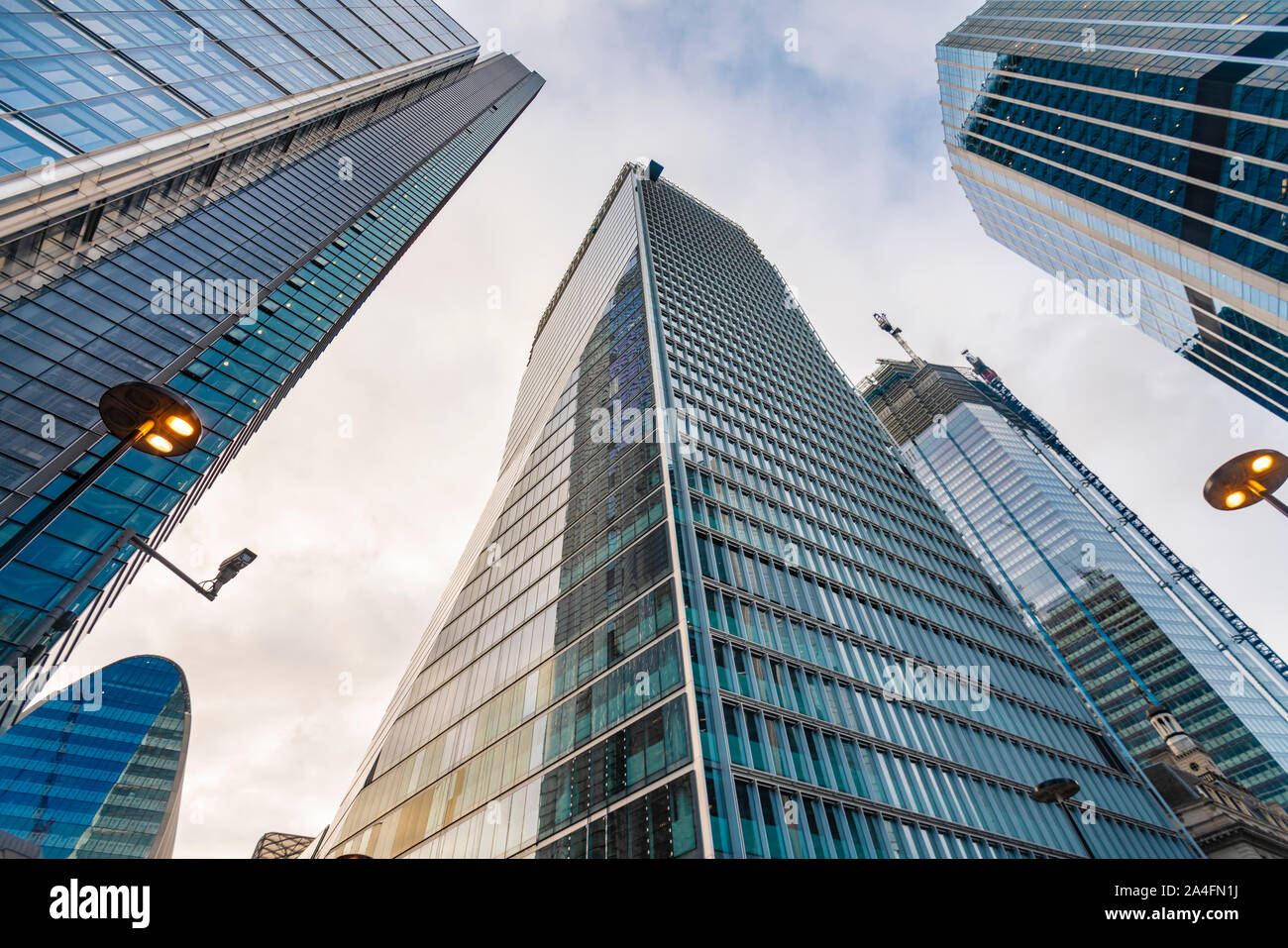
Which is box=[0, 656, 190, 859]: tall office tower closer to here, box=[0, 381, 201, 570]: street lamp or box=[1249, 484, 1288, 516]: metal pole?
box=[0, 381, 201, 570]: street lamp

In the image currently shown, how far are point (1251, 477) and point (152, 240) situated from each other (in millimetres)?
59200

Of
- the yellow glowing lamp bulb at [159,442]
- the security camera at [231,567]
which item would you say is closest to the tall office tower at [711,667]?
the security camera at [231,567]

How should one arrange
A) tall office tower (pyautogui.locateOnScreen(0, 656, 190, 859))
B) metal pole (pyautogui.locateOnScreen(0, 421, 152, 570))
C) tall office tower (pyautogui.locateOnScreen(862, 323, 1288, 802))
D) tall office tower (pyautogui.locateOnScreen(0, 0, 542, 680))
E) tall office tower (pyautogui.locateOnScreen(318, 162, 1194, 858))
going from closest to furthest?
1. metal pole (pyautogui.locateOnScreen(0, 421, 152, 570))
2. tall office tower (pyautogui.locateOnScreen(0, 0, 542, 680))
3. tall office tower (pyautogui.locateOnScreen(318, 162, 1194, 858))
4. tall office tower (pyautogui.locateOnScreen(0, 656, 190, 859))
5. tall office tower (pyautogui.locateOnScreen(862, 323, 1288, 802))

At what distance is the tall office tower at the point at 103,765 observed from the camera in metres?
77.3

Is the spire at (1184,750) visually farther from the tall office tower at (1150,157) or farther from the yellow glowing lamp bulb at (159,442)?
the yellow glowing lamp bulb at (159,442)

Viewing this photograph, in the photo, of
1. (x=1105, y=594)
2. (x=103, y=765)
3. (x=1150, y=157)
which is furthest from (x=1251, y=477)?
(x=1105, y=594)

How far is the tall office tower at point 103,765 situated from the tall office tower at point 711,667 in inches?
1946

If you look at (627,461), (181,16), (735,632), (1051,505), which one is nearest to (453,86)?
(181,16)

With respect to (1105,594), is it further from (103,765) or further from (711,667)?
(103,765)

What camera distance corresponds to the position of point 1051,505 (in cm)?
14912

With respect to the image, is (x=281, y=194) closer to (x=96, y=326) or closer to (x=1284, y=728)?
(x=96, y=326)

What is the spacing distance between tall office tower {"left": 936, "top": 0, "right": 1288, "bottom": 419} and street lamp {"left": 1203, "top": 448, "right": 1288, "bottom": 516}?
7081 centimetres

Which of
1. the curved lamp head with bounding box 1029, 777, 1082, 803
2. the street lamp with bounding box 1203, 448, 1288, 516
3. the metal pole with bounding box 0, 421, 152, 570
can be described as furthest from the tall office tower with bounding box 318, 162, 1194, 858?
the metal pole with bounding box 0, 421, 152, 570

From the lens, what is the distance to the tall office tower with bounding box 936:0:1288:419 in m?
62.7
